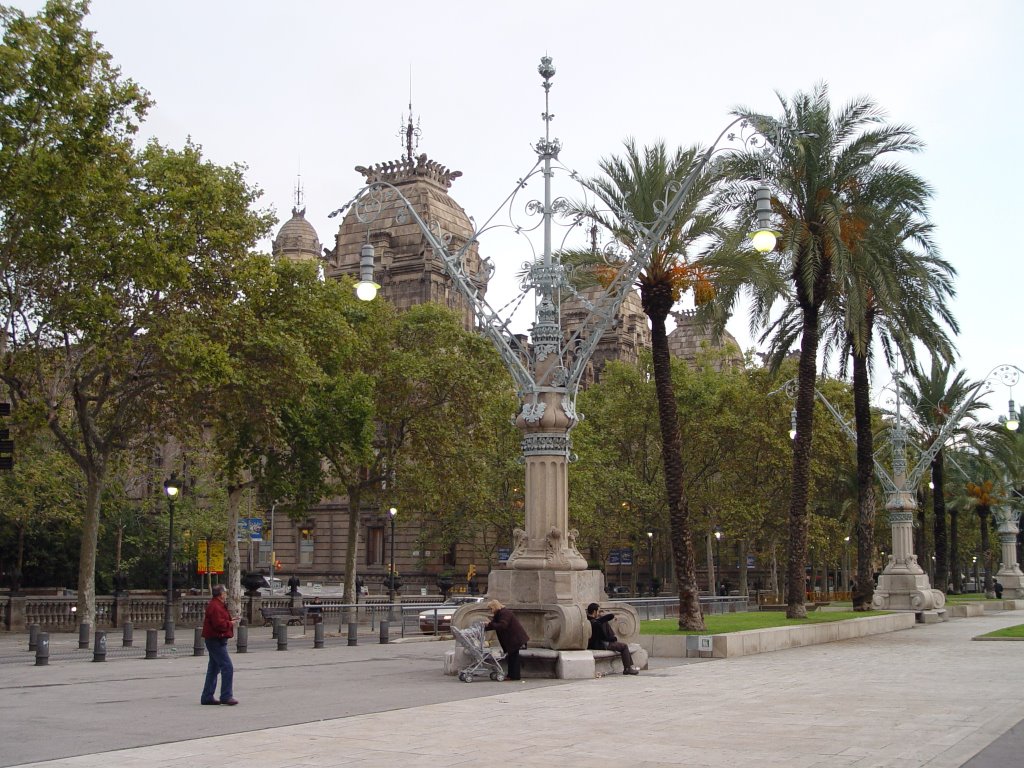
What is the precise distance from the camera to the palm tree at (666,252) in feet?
84.2

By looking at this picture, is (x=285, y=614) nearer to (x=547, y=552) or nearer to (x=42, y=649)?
(x=42, y=649)

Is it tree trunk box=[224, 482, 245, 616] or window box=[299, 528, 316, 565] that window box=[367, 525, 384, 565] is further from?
tree trunk box=[224, 482, 245, 616]

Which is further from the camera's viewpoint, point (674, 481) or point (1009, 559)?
point (1009, 559)

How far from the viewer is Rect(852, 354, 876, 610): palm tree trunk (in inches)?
1403

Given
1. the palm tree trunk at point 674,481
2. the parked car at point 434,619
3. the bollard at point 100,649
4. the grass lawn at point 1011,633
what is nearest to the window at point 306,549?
the parked car at point 434,619

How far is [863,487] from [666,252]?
14.1m

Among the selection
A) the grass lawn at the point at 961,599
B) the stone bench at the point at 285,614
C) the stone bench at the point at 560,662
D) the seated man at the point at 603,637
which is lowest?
the grass lawn at the point at 961,599

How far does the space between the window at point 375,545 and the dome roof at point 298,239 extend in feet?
74.5

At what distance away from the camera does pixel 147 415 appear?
104ft

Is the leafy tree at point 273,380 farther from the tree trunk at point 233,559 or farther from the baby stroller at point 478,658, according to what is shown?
the baby stroller at point 478,658

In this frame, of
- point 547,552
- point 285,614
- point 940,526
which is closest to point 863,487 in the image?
point 940,526

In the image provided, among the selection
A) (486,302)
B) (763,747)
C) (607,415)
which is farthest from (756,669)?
(607,415)

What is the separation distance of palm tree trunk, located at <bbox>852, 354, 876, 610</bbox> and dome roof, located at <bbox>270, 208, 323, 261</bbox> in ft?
161

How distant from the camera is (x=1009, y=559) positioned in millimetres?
66500
